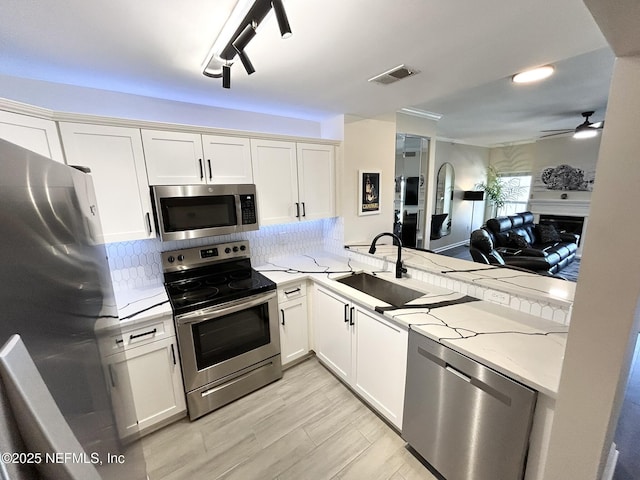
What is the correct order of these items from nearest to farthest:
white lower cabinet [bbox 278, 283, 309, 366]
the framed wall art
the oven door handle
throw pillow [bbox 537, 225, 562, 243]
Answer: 1. the oven door handle
2. white lower cabinet [bbox 278, 283, 309, 366]
3. the framed wall art
4. throw pillow [bbox 537, 225, 562, 243]

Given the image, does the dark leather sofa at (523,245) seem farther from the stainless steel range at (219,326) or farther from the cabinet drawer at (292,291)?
the stainless steel range at (219,326)

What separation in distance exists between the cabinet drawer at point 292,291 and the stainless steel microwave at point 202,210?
0.61 m

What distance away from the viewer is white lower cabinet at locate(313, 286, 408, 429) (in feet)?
5.51

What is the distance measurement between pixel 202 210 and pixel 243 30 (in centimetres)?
133

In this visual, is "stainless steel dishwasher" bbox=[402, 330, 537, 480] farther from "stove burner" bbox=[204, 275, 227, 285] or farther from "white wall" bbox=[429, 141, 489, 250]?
"white wall" bbox=[429, 141, 489, 250]

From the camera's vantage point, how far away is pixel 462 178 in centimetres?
633

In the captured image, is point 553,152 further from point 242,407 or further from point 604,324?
point 242,407

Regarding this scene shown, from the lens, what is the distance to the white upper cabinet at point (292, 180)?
7.74 feet

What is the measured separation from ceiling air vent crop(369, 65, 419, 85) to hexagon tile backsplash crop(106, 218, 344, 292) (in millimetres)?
1427

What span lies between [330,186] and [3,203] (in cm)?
252

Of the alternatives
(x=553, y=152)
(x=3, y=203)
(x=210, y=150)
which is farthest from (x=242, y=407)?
(x=553, y=152)

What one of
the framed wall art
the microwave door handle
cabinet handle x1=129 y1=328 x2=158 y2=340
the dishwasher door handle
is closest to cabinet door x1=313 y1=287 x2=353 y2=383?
the dishwasher door handle

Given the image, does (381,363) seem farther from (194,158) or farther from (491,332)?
(194,158)

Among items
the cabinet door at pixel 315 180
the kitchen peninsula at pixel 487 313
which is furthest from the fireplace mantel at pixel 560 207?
the cabinet door at pixel 315 180
